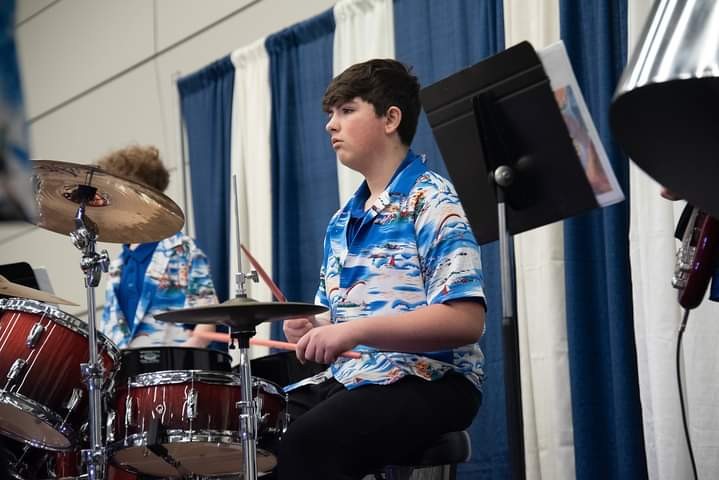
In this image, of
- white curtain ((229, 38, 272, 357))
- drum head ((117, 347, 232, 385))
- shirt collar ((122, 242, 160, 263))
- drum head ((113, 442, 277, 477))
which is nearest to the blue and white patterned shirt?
drum head ((113, 442, 277, 477))

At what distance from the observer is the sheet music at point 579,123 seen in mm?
1724

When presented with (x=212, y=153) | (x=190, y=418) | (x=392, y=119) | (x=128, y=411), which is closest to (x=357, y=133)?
(x=392, y=119)

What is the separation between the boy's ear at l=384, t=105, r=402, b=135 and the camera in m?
2.36

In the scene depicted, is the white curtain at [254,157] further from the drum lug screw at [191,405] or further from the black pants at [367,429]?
the black pants at [367,429]

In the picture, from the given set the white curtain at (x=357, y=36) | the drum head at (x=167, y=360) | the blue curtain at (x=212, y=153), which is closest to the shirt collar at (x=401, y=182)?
the drum head at (x=167, y=360)

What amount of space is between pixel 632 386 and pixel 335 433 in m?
1.33

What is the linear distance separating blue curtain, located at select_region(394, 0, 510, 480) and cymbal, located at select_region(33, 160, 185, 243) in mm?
1252

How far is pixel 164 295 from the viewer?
11.4 feet

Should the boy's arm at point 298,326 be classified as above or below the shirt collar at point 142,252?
below

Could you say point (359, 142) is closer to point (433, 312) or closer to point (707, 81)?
point (433, 312)

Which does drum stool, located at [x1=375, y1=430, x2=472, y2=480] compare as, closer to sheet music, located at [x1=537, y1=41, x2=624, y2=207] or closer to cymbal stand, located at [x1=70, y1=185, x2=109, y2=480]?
sheet music, located at [x1=537, y1=41, x2=624, y2=207]

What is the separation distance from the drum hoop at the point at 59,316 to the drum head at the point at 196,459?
0.87 feet

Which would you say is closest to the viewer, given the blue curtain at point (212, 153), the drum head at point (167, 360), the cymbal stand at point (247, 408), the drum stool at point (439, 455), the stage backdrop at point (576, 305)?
the drum stool at point (439, 455)

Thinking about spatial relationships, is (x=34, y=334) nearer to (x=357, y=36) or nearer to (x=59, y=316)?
(x=59, y=316)
